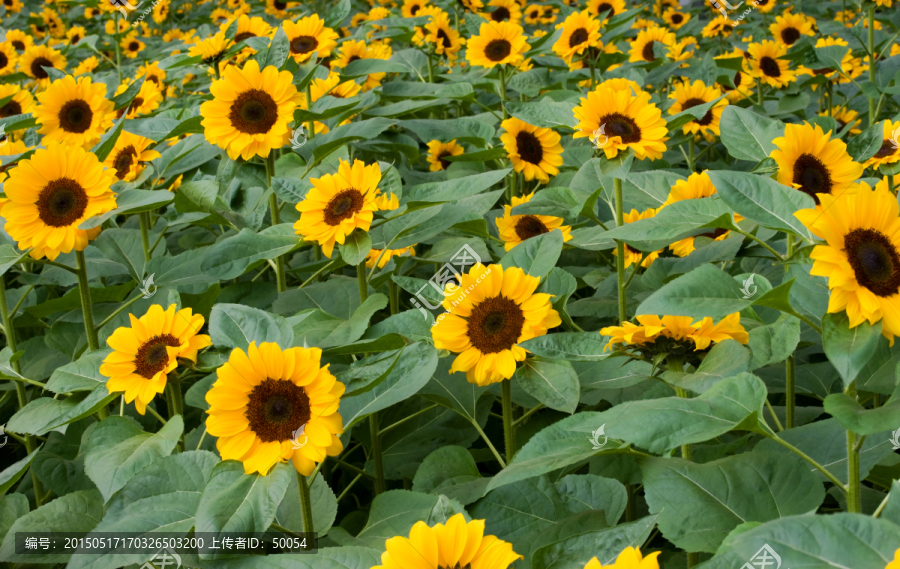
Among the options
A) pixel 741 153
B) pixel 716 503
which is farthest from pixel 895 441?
pixel 741 153

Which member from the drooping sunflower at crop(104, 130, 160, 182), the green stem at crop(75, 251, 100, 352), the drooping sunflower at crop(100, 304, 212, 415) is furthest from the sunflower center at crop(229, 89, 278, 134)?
the drooping sunflower at crop(100, 304, 212, 415)

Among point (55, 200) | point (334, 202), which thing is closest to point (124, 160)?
point (55, 200)

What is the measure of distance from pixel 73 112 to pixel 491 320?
144 centimetres

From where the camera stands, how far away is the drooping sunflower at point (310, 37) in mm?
2016

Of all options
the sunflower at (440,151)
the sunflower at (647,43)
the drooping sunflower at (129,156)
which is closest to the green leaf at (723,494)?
the drooping sunflower at (129,156)

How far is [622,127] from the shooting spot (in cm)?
133

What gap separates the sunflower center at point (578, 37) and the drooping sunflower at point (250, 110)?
3.69ft

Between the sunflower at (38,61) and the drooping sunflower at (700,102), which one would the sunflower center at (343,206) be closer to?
the drooping sunflower at (700,102)

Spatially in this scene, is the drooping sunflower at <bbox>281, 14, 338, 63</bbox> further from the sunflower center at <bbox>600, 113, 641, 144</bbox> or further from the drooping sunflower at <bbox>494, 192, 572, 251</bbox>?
the sunflower center at <bbox>600, 113, 641, 144</bbox>

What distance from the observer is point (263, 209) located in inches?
64.2

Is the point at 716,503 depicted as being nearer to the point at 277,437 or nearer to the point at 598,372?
the point at 598,372

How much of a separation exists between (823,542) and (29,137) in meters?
1.96

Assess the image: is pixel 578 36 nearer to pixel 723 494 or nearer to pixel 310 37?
pixel 310 37

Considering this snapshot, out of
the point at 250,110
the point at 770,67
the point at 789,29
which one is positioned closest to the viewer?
the point at 250,110
